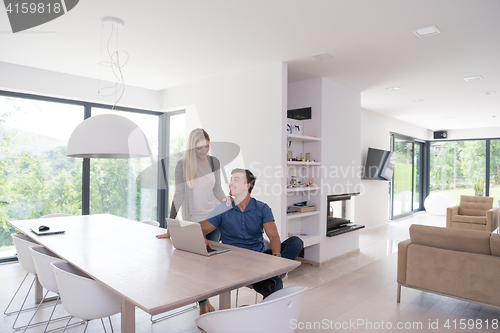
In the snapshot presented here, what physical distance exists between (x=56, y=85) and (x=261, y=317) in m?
4.43

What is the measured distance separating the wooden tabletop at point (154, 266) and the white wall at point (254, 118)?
5.42 ft

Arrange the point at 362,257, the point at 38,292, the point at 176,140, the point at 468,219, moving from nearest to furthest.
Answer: the point at 38,292 → the point at 362,257 → the point at 176,140 → the point at 468,219

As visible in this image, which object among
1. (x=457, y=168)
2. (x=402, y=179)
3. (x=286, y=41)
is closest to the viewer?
(x=286, y=41)

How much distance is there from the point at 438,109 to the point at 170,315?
21.3 feet

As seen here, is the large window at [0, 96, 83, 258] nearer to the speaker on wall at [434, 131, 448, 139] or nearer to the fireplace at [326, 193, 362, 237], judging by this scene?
the fireplace at [326, 193, 362, 237]

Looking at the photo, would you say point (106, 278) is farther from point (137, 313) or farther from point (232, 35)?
point (232, 35)

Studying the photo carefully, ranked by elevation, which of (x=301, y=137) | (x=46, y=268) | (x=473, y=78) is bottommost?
(x=46, y=268)

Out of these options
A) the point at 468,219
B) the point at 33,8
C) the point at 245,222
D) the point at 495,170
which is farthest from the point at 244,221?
the point at 495,170

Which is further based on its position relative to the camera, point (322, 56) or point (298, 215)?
point (298, 215)

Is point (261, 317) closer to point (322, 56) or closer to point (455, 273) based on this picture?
point (455, 273)

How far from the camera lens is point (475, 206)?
23.2 ft

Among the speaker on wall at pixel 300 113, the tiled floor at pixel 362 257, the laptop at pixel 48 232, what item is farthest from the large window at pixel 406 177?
the laptop at pixel 48 232

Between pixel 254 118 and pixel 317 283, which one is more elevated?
pixel 254 118

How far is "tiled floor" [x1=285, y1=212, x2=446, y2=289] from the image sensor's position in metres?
4.05
